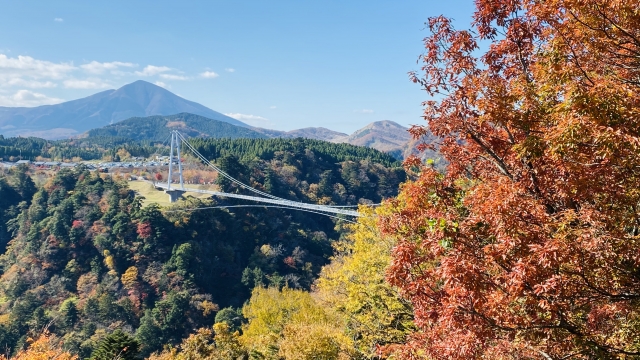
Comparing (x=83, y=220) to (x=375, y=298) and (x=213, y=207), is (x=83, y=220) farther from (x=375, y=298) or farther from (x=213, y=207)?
(x=375, y=298)

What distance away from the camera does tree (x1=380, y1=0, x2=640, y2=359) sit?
2.33 m

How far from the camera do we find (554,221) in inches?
98.8

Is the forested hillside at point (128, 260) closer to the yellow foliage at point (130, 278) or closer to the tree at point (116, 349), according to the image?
the yellow foliage at point (130, 278)

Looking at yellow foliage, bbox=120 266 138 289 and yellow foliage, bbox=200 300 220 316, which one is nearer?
yellow foliage, bbox=200 300 220 316

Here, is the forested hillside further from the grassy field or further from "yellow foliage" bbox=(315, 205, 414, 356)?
"yellow foliage" bbox=(315, 205, 414, 356)

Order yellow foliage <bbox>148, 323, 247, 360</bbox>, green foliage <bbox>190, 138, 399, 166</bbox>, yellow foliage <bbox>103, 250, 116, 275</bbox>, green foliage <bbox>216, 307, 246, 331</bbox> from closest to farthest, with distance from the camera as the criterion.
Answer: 1. yellow foliage <bbox>148, 323, 247, 360</bbox>
2. green foliage <bbox>216, 307, 246, 331</bbox>
3. yellow foliage <bbox>103, 250, 116, 275</bbox>
4. green foliage <bbox>190, 138, 399, 166</bbox>

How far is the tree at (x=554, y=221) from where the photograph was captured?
7.64ft

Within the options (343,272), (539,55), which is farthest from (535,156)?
(343,272)

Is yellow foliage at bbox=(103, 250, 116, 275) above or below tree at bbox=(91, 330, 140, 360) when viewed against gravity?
below

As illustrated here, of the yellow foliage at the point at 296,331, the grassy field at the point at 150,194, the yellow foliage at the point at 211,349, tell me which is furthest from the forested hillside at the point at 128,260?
the yellow foliage at the point at 211,349

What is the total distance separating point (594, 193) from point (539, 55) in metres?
1.13

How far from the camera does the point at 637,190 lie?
2512 mm

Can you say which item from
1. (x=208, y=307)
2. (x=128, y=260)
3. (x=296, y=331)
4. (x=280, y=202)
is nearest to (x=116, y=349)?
(x=296, y=331)

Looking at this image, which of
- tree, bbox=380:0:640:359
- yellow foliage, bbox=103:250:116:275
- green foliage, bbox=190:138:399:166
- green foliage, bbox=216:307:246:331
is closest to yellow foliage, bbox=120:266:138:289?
yellow foliage, bbox=103:250:116:275
